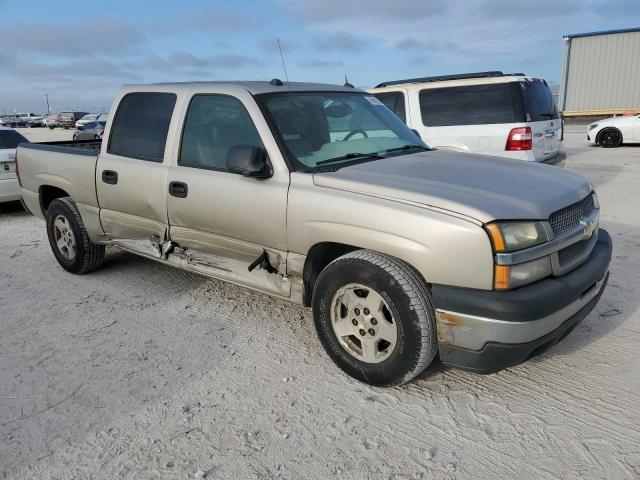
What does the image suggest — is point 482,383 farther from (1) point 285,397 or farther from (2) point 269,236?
(2) point 269,236

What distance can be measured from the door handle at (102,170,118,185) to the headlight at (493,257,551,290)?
3267 mm

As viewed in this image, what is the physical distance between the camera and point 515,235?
2.65 metres

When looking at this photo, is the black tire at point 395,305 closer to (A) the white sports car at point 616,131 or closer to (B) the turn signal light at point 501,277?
(B) the turn signal light at point 501,277

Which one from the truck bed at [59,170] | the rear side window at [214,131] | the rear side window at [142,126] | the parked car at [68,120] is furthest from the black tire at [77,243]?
the parked car at [68,120]

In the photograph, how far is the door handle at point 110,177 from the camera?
175 inches

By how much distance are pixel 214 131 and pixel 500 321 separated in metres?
2.41

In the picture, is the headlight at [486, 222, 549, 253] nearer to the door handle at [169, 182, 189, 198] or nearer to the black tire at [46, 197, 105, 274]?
the door handle at [169, 182, 189, 198]

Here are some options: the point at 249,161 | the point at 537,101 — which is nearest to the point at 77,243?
the point at 249,161

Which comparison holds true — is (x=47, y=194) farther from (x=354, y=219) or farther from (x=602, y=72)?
(x=602, y=72)

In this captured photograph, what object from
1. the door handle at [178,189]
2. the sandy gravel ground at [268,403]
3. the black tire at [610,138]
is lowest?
the sandy gravel ground at [268,403]

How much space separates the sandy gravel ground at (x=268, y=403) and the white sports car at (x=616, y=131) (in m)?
13.6

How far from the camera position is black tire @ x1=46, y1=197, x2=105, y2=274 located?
5.01 meters

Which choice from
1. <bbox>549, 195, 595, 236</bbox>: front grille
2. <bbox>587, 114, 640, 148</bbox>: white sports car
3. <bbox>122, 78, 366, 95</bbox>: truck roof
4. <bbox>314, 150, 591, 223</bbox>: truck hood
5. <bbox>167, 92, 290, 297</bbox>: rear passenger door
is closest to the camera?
<bbox>314, 150, 591, 223</bbox>: truck hood

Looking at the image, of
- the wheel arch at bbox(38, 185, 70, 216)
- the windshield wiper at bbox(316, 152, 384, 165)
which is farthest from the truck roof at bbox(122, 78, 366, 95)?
the wheel arch at bbox(38, 185, 70, 216)
